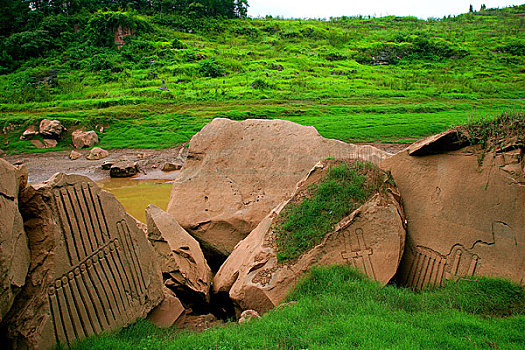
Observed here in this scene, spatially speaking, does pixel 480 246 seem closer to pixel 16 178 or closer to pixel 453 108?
pixel 16 178

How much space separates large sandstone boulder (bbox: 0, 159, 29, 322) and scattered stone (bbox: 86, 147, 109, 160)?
14.2 metres

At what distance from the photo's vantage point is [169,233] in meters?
5.86

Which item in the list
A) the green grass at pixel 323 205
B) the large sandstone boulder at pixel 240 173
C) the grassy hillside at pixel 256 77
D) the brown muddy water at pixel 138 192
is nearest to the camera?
the green grass at pixel 323 205

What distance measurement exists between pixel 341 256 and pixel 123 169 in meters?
11.8

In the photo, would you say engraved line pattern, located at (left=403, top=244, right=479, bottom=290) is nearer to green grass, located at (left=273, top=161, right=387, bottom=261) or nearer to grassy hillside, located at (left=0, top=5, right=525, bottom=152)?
green grass, located at (left=273, top=161, right=387, bottom=261)

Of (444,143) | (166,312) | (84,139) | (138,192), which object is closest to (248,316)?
(166,312)

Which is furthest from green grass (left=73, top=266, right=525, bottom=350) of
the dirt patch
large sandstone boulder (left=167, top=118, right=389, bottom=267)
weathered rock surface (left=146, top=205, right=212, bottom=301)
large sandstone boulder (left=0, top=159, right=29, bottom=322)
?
the dirt patch

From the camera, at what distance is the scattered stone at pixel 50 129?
1844 cm

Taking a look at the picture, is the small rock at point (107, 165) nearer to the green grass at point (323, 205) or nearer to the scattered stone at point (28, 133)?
the scattered stone at point (28, 133)

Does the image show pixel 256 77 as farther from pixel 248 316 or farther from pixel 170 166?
pixel 248 316

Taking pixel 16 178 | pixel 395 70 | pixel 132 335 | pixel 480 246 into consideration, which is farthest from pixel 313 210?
pixel 395 70

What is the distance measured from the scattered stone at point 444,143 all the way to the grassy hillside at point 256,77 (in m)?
7.29

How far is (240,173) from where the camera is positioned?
7.36m

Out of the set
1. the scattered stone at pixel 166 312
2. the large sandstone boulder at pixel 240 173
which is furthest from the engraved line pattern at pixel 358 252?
the scattered stone at pixel 166 312
